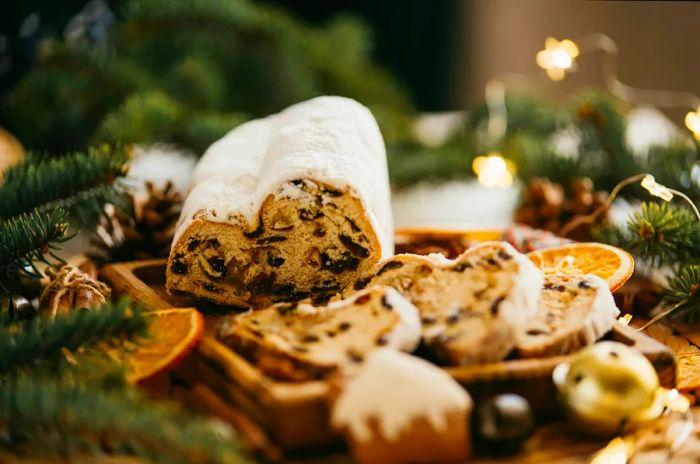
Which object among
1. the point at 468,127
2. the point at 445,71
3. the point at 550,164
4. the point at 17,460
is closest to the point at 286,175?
the point at 17,460

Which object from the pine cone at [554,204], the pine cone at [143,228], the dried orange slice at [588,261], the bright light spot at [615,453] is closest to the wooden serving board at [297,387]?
the bright light spot at [615,453]

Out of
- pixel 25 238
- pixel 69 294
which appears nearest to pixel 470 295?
pixel 69 294

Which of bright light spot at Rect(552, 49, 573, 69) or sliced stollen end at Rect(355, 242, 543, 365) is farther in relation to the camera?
bright light spot at Rect(552, 49, 573, 69)

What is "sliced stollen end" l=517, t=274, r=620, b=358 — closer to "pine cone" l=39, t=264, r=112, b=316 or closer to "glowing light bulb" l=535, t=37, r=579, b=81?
"pine cone" l=39, t=264, r=112, b=316

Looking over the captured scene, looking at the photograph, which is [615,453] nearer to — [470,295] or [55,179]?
[470,295]

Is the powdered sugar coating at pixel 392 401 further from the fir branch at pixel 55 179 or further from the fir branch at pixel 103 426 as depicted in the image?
the fir branch at pixel 55 179

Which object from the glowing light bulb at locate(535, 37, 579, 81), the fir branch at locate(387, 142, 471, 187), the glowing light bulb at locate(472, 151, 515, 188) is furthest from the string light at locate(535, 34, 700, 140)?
the fir branch at locate(387, 142, 471, 187)
